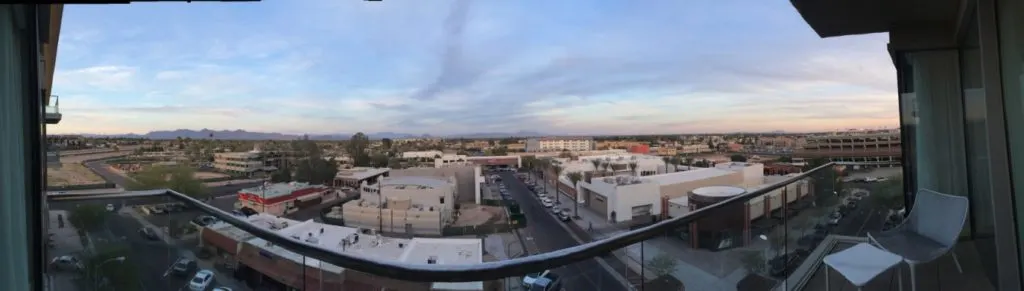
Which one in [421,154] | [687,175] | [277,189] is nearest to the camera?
[277,189]

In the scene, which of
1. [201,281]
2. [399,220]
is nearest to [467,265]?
[201,281]

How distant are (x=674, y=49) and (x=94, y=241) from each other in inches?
470

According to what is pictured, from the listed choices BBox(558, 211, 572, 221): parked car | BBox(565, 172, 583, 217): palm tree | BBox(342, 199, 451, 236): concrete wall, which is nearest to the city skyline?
BBox(565, 172, 583, 217): palm tree

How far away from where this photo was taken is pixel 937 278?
1270mm

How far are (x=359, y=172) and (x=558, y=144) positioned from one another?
808cm

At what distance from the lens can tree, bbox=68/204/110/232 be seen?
1.41 metres

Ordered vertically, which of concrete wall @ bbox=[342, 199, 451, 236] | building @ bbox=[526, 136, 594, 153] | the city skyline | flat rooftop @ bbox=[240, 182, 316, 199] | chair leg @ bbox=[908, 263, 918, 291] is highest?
the city skyline

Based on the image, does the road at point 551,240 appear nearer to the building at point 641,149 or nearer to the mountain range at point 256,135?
the mountain range at point 256,135

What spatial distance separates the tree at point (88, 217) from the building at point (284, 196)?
6.89 metres

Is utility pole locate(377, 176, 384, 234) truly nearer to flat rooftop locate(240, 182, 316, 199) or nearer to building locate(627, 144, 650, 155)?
flat rooftop locate(240, 182, 316, 199)

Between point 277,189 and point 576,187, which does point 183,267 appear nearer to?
point 277,189

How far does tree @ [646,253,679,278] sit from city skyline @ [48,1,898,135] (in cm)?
197

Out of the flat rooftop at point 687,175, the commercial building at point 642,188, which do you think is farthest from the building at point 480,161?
the flat rooftop at point 687,175

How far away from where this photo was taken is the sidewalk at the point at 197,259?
1.22 meters
